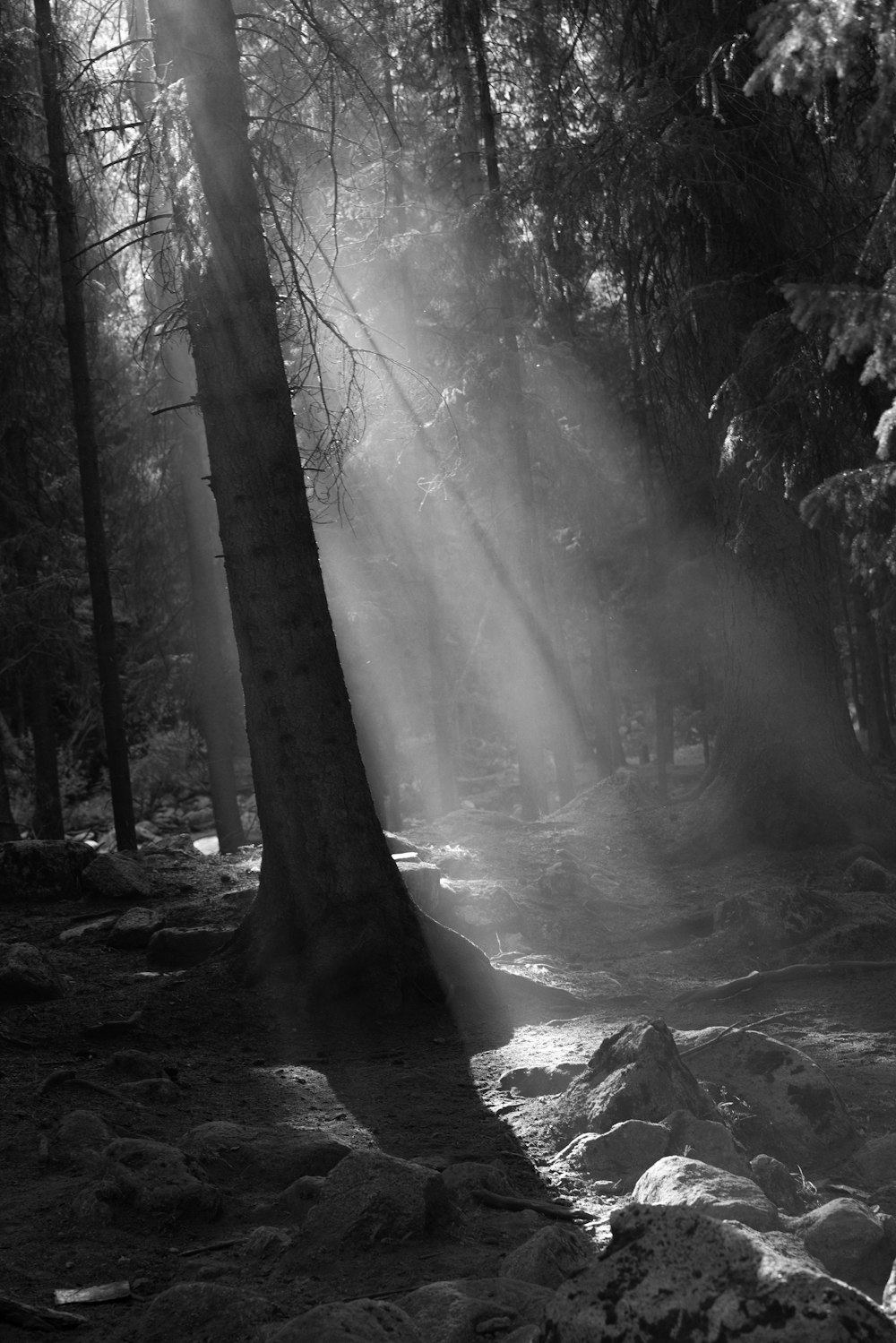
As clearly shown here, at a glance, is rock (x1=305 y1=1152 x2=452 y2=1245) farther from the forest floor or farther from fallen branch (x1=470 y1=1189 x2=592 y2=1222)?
fallen branch (x1=470 y1=1189 x2=592 y2=1222)

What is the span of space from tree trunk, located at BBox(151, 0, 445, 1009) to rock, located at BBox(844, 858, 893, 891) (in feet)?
12.5

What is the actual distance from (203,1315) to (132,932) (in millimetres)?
5579

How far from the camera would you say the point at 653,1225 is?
8.25ft

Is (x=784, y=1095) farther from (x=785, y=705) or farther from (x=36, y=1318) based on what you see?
(x=785, y=705)

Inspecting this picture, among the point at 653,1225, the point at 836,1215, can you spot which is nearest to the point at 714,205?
the point at 836,1215

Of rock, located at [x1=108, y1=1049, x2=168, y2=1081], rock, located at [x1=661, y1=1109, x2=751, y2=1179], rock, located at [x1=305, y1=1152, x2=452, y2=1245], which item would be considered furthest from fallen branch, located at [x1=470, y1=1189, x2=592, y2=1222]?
rock, located at [x1=108, y1=1049, x2=168, y2=1081]

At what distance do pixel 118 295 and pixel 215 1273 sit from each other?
51.0 ft

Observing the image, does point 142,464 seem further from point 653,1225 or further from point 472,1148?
point 653,1225

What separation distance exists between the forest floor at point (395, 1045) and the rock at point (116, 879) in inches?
6.0

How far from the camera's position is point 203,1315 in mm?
3096

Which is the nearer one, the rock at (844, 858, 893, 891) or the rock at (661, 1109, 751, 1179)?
the rock at (661, 1109, 751, 1179)

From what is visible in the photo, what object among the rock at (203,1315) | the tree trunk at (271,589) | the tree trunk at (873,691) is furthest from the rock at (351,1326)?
the tree trunk at (873,691)

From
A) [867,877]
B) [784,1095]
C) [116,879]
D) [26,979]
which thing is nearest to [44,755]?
[116,879]

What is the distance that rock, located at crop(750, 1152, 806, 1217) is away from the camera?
4039 mm
